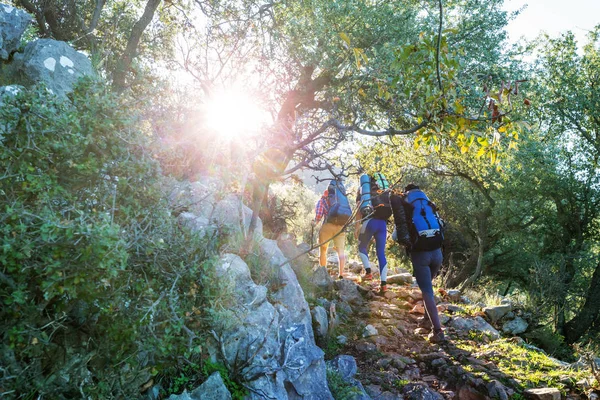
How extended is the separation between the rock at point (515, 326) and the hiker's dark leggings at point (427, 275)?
2200mm

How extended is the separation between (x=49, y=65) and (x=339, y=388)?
22.2 ft

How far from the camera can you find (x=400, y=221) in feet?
22.5

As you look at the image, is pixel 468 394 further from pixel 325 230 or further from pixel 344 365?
pixel 325 230

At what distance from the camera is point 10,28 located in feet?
Result: 23.4

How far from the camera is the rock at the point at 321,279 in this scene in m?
7.77

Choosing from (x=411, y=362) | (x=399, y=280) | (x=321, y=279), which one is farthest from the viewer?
(x=399, y=280)

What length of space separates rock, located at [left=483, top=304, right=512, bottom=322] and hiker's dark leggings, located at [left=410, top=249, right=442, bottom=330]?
211 centimetres

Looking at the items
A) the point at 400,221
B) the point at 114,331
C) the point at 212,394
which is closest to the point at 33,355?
the point at 114,331

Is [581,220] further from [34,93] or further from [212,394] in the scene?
[34,93]

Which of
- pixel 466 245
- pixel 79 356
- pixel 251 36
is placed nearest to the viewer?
pixel 79 356

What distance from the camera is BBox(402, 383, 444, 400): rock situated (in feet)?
15.9

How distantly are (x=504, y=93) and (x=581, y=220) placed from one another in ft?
58.1

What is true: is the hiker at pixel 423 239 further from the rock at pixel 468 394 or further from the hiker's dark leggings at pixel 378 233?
the hiker's dark leggings at pixel 378 233

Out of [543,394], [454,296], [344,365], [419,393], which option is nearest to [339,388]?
[344,365]
